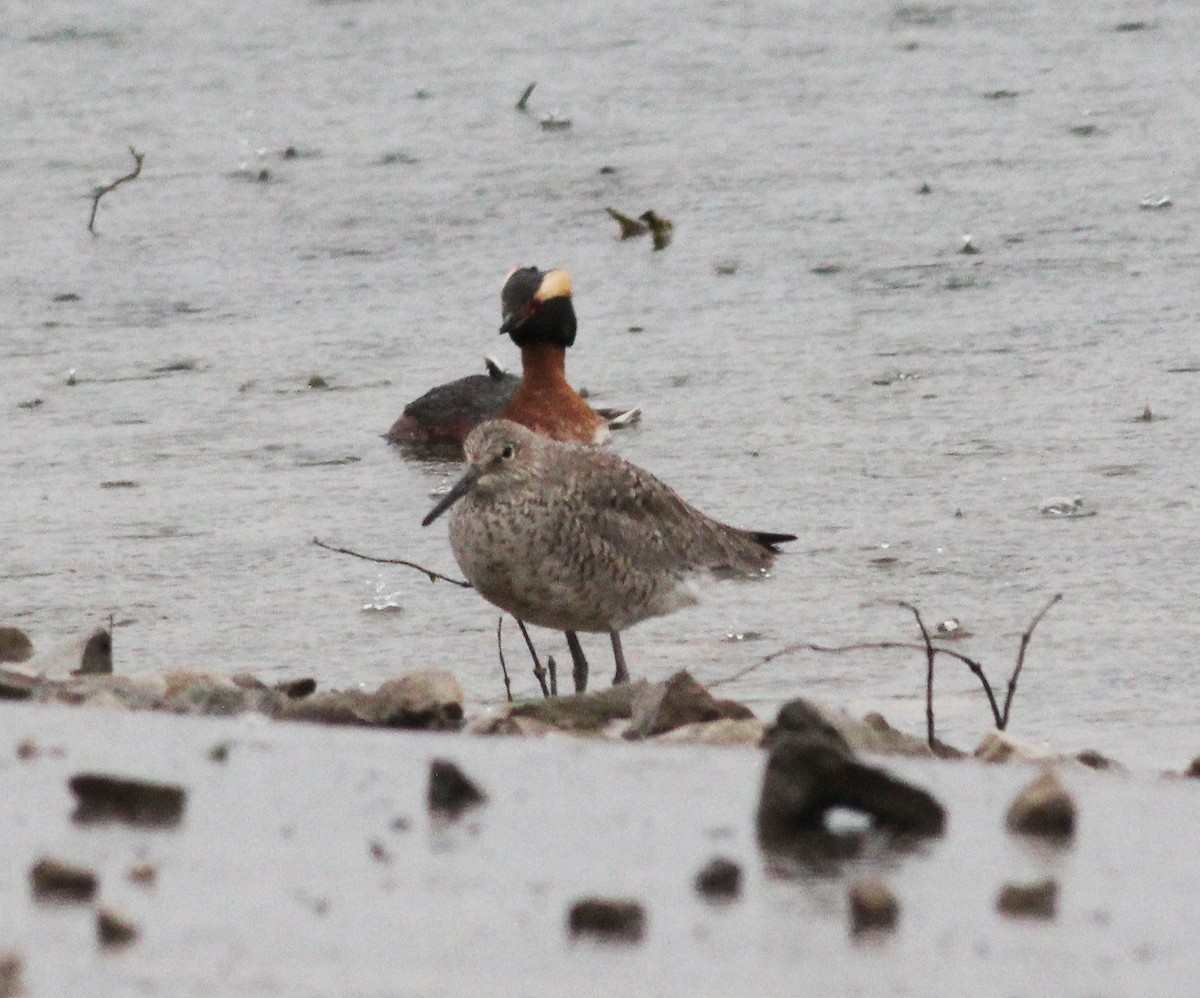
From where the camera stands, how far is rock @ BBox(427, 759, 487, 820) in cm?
541

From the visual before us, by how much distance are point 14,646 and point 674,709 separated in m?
2.87

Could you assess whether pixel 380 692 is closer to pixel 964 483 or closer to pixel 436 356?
pixel 964 483

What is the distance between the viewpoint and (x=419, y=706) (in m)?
7.09

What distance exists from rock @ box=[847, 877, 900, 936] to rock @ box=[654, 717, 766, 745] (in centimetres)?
177

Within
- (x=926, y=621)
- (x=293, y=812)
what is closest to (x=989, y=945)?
(x=293, y=812)

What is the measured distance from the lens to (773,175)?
18.1 metres

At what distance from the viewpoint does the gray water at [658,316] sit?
32.1 feet

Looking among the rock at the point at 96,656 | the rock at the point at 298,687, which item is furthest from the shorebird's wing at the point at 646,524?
the rock at the point at 96,656

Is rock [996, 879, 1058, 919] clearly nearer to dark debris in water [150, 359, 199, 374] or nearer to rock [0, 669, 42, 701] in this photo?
rock [0, 669, 42, 701]

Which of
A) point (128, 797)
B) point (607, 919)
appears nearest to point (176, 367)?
point (128, 797)

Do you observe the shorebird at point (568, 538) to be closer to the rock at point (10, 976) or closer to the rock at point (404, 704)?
the rock at point (404, 704)

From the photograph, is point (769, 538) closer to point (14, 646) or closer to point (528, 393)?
point (14, 646)

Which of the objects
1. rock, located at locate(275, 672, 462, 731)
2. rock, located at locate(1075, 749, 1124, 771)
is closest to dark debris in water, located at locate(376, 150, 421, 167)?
rock, located at locate(275, 672, 462, 731)

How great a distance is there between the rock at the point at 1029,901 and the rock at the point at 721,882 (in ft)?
1.59
